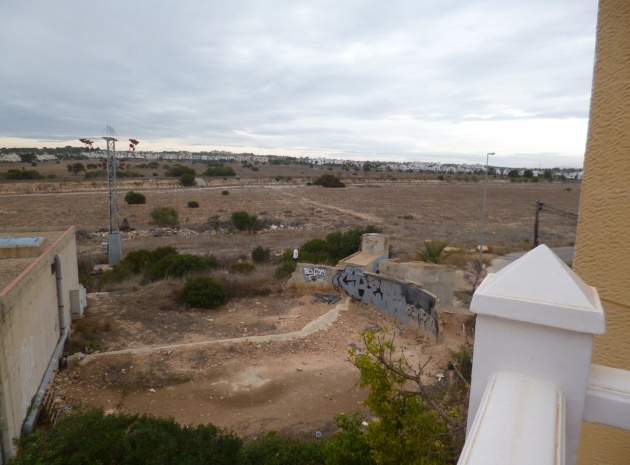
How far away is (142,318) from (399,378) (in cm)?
1293

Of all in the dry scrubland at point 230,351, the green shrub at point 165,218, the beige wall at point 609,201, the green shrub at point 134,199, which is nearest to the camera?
the beige wall at point 609,201

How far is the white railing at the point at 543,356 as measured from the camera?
4.52 ft

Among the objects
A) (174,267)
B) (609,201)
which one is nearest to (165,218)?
(174,267)

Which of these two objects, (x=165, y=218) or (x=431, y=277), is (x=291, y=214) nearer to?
(x=165, y=218)

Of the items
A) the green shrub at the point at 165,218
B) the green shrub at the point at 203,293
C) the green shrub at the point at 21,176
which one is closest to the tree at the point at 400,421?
the green shrub at the point at 203,293

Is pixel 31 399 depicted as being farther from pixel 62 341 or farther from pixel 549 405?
pixel 549 405

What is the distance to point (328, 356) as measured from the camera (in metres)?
13.1

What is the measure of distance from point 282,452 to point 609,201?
6.88m

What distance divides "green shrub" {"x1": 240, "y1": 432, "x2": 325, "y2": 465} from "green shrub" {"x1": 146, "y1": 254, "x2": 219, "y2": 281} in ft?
41.7

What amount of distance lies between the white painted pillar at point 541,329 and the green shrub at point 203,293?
52.1 ft

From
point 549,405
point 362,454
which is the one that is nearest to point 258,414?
point 362,454

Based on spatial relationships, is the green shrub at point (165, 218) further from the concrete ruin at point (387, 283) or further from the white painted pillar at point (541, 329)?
the white painted pillar at point (541, 329)

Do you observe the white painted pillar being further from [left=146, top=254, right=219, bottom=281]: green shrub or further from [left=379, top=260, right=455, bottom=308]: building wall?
[left=146, top=254, right=219, bottom=281]: green shrub

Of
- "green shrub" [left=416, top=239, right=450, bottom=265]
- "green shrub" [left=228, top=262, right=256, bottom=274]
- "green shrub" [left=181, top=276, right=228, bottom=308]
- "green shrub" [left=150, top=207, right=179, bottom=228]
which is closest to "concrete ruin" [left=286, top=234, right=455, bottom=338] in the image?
"green shrub" [left=228, top=262, right=256, bottom=274]
